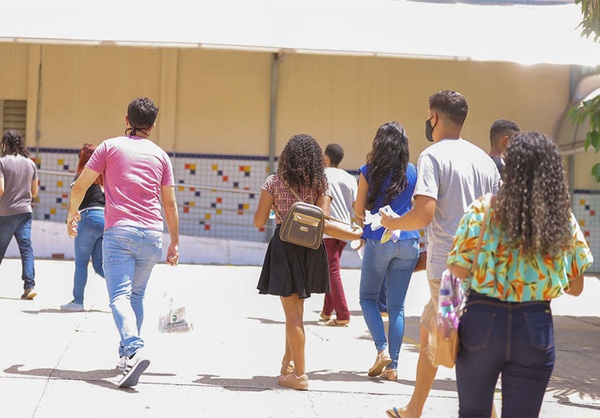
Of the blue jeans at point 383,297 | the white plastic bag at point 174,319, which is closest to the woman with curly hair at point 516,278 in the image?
the white plastic bag at point 174,319

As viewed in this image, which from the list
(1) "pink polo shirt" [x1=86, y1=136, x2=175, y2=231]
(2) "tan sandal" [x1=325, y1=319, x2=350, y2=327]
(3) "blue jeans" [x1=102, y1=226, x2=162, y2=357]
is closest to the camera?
(3) "blue jeans" [x1=102, y1=226, x2=162, y2=357]

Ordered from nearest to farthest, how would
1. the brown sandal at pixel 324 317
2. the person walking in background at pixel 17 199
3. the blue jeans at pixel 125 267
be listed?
the blue jeans at pixel 125 267 → the brown sandal at pixel 324 317 → the person walking in background at pixel 17 199

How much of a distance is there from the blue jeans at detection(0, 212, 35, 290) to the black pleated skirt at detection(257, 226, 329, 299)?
4.56m

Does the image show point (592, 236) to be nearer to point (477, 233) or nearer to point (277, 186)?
point (277, 186)

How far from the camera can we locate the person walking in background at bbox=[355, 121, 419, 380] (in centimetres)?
671

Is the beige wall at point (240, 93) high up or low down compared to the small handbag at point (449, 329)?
up

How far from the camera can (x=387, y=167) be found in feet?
22.5

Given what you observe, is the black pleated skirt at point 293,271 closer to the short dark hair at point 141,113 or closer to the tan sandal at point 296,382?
the tan sandal at point 296,382

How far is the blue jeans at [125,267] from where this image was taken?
20.2 ft

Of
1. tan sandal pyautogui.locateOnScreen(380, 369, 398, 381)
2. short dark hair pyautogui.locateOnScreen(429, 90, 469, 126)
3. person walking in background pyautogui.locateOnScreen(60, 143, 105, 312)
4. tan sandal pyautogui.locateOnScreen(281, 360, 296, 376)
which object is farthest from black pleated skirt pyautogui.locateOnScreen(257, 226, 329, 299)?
person walking in background pyautogui.locateOnScreen(60, 143, 105, 312)

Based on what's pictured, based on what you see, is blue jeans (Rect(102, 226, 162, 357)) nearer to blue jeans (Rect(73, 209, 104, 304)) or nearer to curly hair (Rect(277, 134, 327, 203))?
curly hair (Rect(277, 134, 327, 203))

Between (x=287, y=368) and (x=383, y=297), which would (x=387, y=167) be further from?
(x=383, y=297)

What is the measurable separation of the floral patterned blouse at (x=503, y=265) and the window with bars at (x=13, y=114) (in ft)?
43.6

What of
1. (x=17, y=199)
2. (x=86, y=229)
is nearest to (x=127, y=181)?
(x=86, y=229)
